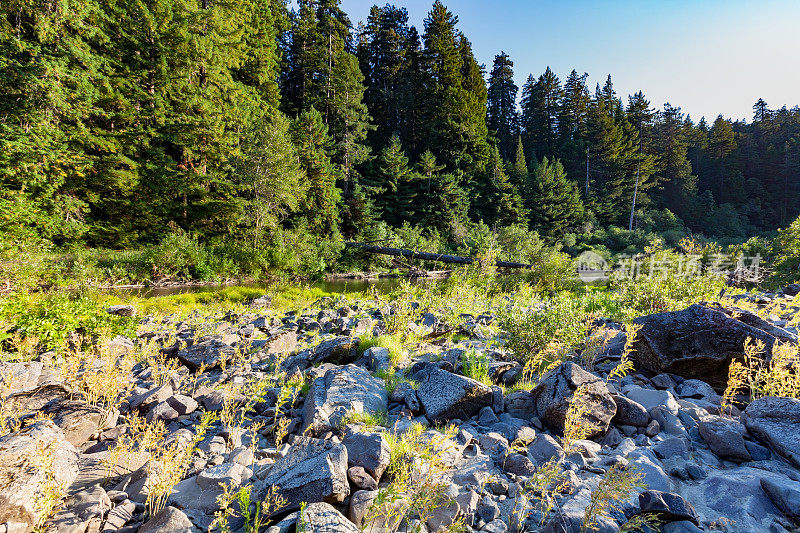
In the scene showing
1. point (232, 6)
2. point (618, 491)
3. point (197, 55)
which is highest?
point (232, 6)

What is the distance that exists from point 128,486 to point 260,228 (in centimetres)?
1950

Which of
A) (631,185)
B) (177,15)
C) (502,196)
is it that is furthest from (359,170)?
(631,185)

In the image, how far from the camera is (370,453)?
7.00 feet

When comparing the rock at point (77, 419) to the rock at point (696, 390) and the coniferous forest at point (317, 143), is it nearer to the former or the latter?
the rock at point (696, 390)

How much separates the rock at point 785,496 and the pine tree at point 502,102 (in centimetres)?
5311

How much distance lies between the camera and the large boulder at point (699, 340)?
3.42 metres

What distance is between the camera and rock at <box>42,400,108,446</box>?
272 centimetres

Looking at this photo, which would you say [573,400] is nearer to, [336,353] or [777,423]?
[777,423]

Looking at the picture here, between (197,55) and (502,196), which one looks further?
(502,196)

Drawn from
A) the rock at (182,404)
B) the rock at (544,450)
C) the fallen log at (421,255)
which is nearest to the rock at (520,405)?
the rock at (544,450)

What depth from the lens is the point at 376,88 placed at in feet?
141

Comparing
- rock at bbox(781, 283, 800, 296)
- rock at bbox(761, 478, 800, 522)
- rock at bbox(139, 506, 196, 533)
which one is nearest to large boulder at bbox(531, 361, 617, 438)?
rock at bbox(761, 478, 800, 522)

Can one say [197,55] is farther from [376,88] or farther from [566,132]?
[566,132]

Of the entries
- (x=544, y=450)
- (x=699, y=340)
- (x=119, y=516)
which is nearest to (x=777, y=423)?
(x=699, y=340)
